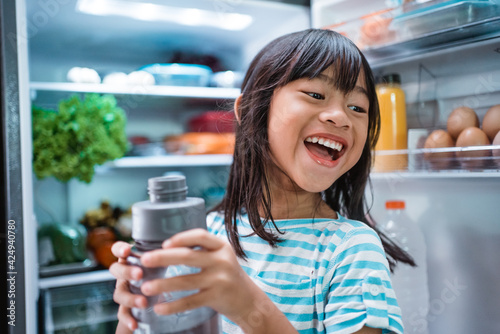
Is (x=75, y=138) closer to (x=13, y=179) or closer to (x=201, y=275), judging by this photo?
(x=13, y=179)

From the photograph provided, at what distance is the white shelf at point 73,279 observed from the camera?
1.44 meters

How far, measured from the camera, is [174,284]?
380mm

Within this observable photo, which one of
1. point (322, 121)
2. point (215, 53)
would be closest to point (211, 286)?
point (322, 121)

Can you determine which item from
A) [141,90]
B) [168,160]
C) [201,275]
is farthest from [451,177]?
[141,90]

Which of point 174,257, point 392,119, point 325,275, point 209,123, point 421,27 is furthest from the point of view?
point 209,123

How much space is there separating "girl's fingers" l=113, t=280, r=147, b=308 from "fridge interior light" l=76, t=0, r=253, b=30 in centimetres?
121

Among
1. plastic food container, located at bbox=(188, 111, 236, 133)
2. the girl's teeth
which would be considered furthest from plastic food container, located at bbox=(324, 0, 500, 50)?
plastic food container, located at bbox=(188, 111, 236, 133)

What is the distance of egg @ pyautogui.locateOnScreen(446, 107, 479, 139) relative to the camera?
3.00 ft

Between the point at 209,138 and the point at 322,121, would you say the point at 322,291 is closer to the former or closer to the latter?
the point at 322,121

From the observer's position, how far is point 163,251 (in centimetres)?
37

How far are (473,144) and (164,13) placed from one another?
3.89 ft

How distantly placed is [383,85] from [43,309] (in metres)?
1.39

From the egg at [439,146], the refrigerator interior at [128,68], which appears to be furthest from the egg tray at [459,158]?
the refrigerator interior at [128,68]

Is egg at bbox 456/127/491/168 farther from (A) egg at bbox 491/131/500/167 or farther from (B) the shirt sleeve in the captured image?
(B) the shirt sleeve
